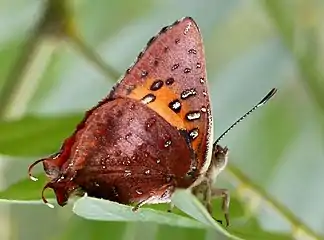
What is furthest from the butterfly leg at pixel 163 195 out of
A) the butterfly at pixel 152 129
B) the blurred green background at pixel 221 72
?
the blurred green background at pixel 221 72

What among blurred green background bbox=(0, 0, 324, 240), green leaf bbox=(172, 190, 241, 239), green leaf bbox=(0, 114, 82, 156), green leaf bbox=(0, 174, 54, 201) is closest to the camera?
green leaf bbox=(172, 190, 241, 239)

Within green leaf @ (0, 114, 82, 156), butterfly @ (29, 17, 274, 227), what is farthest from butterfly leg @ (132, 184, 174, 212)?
green leaf @ (0, 114, 82, 156)

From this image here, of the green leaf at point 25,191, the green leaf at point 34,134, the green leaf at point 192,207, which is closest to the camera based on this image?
the green leaf at point 192,207

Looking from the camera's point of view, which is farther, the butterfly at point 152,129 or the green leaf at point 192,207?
the butterfly at point 152,129

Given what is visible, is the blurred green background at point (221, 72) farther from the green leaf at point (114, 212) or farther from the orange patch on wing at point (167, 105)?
the green leaf at point (114, 212)

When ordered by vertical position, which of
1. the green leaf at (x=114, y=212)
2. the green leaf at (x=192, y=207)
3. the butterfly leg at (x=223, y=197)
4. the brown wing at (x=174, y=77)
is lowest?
the butterfly leg at (x=223, y=197)

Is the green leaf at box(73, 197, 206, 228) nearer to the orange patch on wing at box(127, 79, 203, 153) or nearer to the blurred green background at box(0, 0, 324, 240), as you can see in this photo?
the orange patch on wing at box(127, 79, 203, 153)

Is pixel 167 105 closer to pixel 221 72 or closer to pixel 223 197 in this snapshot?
pixel 223 197

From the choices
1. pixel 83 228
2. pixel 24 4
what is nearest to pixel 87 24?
pixel 24 4
